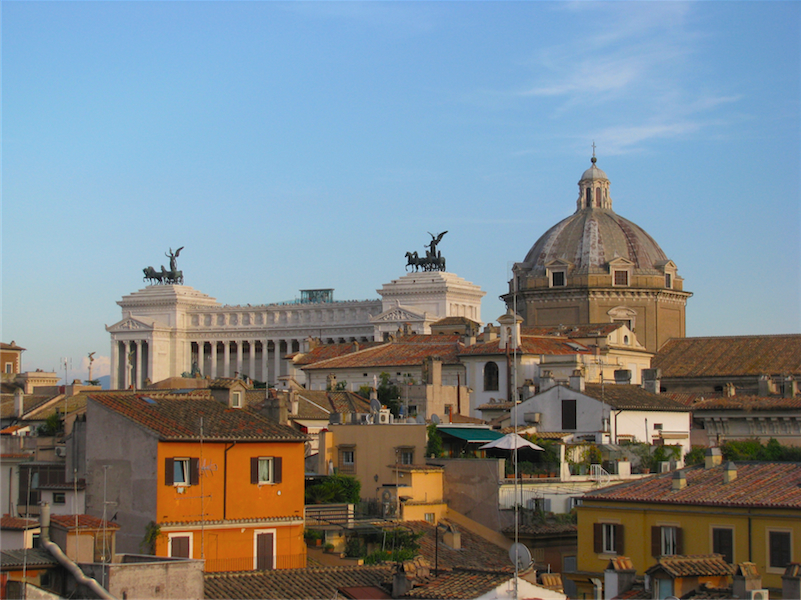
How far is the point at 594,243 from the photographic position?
273ft

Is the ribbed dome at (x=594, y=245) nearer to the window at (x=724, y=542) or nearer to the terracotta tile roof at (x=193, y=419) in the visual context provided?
the terracotta tile roof at (x=193, y=419)

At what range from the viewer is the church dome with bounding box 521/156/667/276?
8288 cm

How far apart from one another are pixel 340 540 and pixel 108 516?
5562mm

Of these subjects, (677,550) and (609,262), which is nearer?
(677,550)

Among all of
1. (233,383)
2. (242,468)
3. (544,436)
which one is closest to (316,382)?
(544,436)

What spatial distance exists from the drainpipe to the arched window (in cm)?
3259

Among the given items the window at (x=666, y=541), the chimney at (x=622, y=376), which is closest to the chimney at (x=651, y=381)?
the chimney at (x=622, y=376)

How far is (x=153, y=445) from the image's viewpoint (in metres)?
28.9

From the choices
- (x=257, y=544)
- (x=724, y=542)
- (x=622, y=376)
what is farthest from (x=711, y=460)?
(x=622, y=376)

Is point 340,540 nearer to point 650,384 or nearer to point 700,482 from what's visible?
point 700,482

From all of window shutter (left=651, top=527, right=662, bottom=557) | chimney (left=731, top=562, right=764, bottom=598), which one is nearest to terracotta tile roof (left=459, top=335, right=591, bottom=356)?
window shutter (left=651, top=527, right=662, bottom=557)

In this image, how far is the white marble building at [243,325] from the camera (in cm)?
14575

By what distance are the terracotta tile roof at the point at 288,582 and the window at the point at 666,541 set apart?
520cm

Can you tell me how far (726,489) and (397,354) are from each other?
135 ft
